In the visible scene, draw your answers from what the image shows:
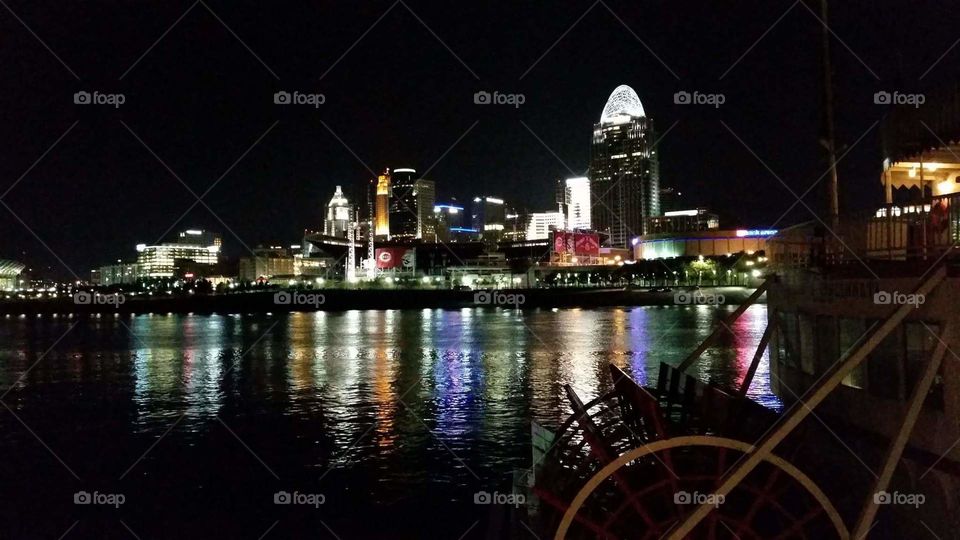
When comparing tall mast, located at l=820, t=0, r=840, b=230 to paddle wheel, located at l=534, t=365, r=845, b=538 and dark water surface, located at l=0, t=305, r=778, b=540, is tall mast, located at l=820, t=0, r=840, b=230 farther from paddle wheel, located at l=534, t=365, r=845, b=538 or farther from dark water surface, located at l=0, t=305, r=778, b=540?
dark water surface, located at l=0, t=305, r=778, b=540

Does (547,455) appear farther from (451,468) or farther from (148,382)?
(148,382)

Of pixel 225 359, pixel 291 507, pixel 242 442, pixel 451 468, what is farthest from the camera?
pixel 225 359

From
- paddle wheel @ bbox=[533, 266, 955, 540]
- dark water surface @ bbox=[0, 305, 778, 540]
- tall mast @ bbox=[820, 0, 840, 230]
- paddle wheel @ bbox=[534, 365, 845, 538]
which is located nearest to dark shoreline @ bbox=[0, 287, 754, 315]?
dark water surface @ bbox=[0, 305, 778, 540]

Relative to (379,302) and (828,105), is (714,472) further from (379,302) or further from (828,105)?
(379,302)

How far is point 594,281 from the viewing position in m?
196

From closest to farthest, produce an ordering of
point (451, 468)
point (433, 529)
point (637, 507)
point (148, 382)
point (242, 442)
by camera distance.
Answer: point (637, 507) → point (433, 529) → point (451, 468) → point (242, 442) → point (148, 382)

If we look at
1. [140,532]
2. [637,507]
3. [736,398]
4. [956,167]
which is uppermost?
[956,167]

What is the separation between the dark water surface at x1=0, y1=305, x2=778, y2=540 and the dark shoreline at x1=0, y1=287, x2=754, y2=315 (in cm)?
8703

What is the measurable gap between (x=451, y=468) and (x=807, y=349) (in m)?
8.04

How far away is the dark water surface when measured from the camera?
15.2 meters

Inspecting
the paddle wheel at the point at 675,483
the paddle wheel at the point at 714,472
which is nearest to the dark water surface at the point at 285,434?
the paddle wheel at the point at 675,483

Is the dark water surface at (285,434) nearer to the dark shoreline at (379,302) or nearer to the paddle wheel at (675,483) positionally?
the paddle wheel at (675,483)

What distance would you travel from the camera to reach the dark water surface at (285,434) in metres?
15.2

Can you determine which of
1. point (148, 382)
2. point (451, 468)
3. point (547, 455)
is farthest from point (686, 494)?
point (148, 382)
